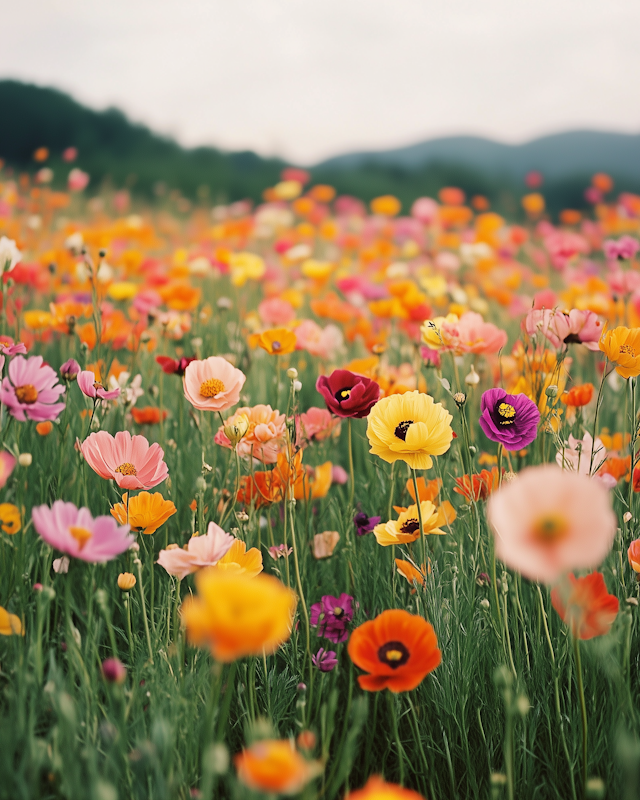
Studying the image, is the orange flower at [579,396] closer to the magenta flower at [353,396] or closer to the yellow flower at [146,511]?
the magenta flower at [353,396]

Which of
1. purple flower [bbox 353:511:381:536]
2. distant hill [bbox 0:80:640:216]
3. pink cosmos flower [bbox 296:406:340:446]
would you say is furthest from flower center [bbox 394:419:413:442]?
distant hill [bbox 0:80:640:216]

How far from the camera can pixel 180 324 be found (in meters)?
1.69

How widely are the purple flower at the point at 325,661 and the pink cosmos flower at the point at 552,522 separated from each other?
453mm

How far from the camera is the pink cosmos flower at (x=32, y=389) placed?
711mm

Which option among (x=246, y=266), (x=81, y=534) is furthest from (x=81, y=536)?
(x=246, y=266)

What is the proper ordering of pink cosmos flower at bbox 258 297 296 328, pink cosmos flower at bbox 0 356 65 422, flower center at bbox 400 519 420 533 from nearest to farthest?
pink cosmos flower at bbox 0 356 65 422 < flower center at bbox 400 519 420 533 < pink cosmos flower at bbox 258 297 296 328

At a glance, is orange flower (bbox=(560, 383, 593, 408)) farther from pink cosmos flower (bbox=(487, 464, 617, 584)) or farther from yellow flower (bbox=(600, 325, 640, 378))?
pink cosmos flower (bbox=(487, 464, 617, 584))

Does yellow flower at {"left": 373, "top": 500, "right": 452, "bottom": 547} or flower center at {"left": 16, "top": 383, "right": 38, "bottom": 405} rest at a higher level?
flower center at {"left": 16, "top": 383, "right": 38, "bottom": 405}

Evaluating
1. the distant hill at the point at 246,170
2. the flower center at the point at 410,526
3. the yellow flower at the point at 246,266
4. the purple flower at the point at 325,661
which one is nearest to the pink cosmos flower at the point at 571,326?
the flower center at the point at 410,526

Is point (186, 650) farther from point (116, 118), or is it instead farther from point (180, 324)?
point (116, 118)

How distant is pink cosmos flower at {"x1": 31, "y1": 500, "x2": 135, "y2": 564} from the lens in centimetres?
54

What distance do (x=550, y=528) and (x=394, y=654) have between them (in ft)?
0.96

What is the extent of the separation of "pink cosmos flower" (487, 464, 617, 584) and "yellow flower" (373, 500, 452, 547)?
1.34ft

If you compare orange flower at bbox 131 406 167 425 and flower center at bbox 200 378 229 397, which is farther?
orange flower at bbox 131 406 167 425
